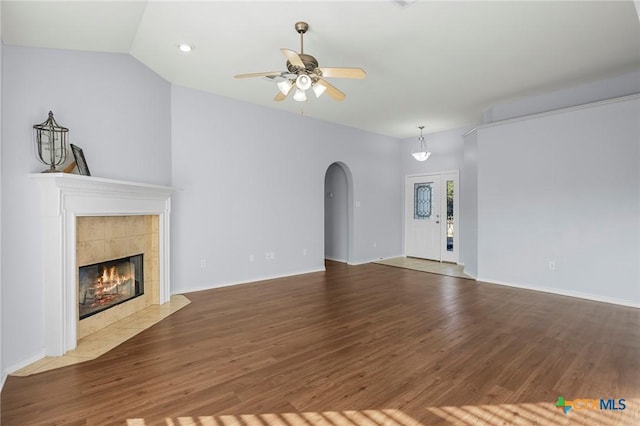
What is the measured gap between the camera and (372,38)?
3.29 m

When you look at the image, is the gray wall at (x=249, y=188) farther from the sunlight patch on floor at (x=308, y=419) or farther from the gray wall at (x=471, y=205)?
the sunlight patch on floor at (x=308, y=419)

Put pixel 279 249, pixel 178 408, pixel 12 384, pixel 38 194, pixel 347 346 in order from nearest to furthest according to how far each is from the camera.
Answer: pixel 178 408 < pixel 12 384 < pixel 38 194 < pixel 347 346 < pixel 279 249

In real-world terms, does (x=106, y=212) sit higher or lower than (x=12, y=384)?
higher

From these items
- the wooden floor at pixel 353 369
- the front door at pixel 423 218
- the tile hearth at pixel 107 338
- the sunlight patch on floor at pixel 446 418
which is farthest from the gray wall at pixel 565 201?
the tile hearth at pixel 107 338

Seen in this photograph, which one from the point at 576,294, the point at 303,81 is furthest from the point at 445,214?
the point at 303,81

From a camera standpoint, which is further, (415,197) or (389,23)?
(415,197)

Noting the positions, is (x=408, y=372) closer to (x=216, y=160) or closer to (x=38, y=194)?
(x=38, y=194)

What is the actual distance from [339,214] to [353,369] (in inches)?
204

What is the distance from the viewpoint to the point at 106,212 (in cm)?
322

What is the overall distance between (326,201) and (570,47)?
5357 millimetres

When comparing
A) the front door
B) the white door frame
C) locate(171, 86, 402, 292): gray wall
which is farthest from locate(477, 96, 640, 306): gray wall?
locate(171, 86, 402, 292): gray wall

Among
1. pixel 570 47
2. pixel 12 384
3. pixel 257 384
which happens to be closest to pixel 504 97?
pixel 570 47

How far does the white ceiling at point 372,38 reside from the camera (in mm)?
2750

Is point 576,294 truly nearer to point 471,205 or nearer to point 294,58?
point 471,205
